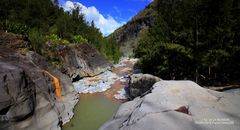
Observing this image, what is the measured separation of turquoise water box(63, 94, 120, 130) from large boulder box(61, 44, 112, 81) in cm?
500

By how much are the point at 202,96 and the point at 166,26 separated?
10.8 m

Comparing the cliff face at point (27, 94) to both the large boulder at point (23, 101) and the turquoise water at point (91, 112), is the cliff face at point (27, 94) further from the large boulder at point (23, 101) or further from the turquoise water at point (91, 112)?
the turquoise water at point (91, 112)

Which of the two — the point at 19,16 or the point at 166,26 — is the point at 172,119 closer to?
the point at 166,26

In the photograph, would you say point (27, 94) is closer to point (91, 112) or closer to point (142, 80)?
point (91, 112)

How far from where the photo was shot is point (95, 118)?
38.1 ft

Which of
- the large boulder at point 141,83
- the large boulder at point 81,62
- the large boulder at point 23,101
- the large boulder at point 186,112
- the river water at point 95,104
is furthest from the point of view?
the large boulder at point 81,62

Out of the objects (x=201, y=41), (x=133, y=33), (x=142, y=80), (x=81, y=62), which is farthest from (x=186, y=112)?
(x=133, y=33)

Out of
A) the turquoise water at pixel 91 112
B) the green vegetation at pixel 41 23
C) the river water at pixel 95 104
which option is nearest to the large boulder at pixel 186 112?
the turquoise water at pixel 91 112

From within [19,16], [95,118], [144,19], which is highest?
[144,19]

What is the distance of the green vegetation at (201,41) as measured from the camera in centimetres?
1218

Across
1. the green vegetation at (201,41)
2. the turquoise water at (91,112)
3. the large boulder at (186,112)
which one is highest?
the green vegetation at (201,41)

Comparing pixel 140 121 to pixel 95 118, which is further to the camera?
pixel 95 118

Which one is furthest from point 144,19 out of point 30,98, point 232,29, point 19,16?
point 30,98

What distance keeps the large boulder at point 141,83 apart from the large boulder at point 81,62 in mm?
7820
